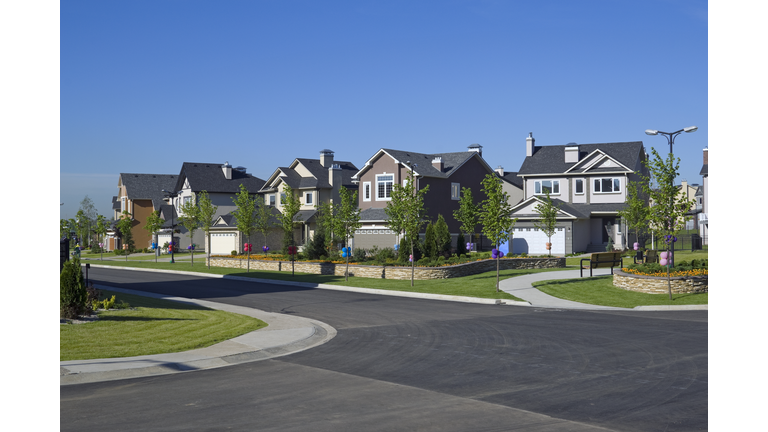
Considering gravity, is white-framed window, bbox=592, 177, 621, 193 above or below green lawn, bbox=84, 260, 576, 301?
above

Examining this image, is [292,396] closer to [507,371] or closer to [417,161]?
[507,371]

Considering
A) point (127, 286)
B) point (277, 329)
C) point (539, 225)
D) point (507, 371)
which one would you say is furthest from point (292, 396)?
point (539, 225)

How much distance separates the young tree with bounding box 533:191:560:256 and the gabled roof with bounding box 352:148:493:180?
7917 millimetres

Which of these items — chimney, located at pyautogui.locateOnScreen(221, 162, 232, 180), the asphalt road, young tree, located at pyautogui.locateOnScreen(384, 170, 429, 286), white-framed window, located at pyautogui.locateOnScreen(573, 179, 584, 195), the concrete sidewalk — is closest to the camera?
the asphalt road

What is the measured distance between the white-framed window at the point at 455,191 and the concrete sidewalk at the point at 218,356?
114 ft

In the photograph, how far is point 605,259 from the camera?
30047 millimetres

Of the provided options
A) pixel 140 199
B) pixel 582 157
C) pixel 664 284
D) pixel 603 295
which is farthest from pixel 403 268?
pixel 140 199

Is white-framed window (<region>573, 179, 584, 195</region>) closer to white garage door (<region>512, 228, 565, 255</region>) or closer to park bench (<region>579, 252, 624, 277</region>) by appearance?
white garage door (<region>512, 228, 565, 255</region>)

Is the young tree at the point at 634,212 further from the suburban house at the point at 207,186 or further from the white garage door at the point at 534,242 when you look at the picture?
the suburban house at the point at 207,186

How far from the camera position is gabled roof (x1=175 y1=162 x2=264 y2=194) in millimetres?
66500

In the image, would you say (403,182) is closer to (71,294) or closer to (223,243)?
(223,243)

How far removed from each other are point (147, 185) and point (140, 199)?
2.99 metres

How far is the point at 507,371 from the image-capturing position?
420 inches

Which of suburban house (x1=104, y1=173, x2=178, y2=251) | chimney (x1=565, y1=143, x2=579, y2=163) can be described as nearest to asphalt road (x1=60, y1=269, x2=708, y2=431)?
chimney (x1=565, y1=143, x2=579, y2=163)
